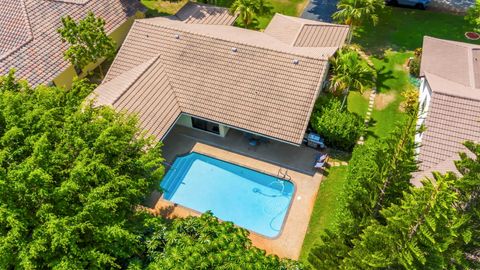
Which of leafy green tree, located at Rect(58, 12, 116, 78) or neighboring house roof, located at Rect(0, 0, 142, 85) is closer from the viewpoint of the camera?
leafy green tree, located at Rect(58, 12, 116, 78)

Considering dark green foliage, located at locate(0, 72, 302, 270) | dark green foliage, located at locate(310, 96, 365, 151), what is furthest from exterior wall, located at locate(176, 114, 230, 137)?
dark green foliage, located at locate(0, 72, 302, 270)

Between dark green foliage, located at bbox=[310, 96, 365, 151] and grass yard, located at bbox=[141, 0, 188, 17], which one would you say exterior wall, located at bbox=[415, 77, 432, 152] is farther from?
grass yard, located at bbox=[141, 0, 188, 17]

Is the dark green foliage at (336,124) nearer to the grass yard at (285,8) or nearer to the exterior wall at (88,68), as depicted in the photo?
the grass yard at (285,8)

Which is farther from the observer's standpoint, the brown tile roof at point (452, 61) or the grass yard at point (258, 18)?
the grass yard at point (258, 18)

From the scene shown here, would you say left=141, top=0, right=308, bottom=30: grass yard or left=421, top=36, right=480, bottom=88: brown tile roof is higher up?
left=141, top=0, right=308, bottom=30: grass yard

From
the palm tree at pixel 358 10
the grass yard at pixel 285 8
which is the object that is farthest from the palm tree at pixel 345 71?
the grass yard at pixel 285 8
